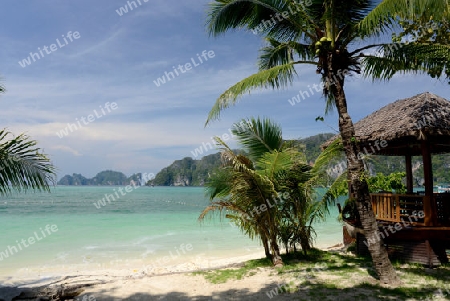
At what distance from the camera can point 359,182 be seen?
5824 mm

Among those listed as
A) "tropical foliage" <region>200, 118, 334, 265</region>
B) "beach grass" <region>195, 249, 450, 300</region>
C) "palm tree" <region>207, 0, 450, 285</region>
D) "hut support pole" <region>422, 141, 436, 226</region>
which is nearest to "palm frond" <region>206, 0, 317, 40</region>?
"palm tree" <region>207, 0, 450, 285</region>

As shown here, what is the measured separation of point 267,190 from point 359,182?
89.2 inches

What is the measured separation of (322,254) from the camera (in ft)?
28.5

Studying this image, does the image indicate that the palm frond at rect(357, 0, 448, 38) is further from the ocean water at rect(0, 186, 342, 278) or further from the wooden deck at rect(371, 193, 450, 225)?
the ocean water at rect(0, 186, 342, 278)

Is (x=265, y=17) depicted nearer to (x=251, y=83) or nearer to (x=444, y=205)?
(x=251, y=83)

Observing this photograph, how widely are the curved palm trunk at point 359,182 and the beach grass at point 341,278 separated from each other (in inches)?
11.0

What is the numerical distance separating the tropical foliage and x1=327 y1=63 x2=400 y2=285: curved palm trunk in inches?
67.5

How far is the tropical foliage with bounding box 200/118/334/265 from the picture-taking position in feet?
25.0

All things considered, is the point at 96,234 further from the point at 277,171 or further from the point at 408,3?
the point at 408,3

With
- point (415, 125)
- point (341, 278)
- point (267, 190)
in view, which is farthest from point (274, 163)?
point (415, 125)

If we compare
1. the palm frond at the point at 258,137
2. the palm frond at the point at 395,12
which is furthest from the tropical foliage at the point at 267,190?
the palm frond at the point at 395,12

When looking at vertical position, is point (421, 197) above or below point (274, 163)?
below

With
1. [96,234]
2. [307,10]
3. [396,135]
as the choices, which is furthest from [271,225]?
[96,234]

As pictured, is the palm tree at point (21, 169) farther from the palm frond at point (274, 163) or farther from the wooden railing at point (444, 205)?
the wooden railing at point (444, 205)
